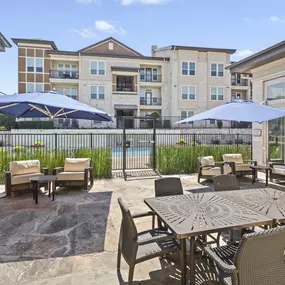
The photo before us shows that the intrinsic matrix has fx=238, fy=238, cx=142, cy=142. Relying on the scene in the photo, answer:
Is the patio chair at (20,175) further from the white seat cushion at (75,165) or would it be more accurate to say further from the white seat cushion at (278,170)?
the white seat cushion at (278,170)

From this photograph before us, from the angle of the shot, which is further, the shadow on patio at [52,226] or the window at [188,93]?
the window at [188,93]

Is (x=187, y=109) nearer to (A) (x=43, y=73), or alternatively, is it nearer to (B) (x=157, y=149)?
(A) (x=43, y=73)

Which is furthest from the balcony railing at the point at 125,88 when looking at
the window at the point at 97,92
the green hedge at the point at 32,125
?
the green hedge at the point at 32,125

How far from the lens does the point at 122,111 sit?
97.0 feet

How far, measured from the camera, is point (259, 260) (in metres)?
1.92

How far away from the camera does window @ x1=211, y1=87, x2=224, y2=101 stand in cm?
2962

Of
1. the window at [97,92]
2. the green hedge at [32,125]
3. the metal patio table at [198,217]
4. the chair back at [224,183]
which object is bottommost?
the metal patio table at [198,217]

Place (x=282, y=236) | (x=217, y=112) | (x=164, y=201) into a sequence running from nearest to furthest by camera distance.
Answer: (x=282, y=236)
(x=164, y=201)
(x=217, y=112)

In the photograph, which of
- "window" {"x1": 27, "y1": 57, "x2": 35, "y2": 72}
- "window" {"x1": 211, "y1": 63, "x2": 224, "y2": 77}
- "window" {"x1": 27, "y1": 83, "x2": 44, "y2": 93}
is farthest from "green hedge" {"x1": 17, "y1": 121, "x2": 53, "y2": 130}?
"window" {"x1": 211, "y1": 63, "x2": 224, "y2": 77}

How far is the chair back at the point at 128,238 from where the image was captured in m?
2.48

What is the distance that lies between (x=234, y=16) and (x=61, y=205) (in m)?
9.90

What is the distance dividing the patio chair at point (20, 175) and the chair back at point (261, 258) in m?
5.88

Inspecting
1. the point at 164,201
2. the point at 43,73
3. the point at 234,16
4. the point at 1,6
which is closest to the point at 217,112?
the point at 164,201

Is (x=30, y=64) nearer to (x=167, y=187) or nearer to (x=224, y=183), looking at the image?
(x=167, y=187)
